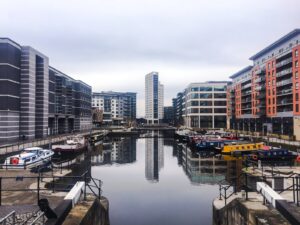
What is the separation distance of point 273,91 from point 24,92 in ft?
239

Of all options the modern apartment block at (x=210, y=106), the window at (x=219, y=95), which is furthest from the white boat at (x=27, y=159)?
the window at (x=219, y=95)

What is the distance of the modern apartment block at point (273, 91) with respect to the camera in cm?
8038

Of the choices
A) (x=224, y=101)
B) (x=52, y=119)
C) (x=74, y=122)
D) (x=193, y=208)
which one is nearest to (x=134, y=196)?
(x=193, y=208)

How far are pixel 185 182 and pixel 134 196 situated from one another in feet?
31.2

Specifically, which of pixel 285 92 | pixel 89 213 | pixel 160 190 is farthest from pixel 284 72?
pixel 89 213

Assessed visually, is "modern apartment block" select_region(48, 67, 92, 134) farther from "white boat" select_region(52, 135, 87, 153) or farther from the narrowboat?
the narrowboat

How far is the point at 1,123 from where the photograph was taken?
212 feet

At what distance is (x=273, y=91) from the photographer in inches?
3740

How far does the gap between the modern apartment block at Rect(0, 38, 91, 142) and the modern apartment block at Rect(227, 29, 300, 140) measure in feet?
222

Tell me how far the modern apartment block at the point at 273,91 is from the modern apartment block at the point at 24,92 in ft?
222

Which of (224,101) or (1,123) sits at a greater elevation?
(224,101)

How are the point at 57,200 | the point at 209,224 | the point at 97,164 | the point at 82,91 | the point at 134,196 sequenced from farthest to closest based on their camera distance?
the point at 82,91 → the point at 97,164 → the point at 134,196 → the point at 209,224 → the point at 57,200

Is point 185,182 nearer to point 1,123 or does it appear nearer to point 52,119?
point 1,123

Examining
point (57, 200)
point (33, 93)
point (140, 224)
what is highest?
point (33, 93)
